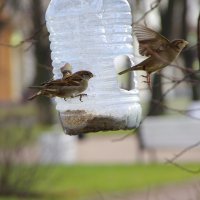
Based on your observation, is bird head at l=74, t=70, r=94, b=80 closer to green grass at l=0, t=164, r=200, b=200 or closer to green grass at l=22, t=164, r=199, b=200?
green grass at l=0, t=164, r=200, b=200

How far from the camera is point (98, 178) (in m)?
16.3

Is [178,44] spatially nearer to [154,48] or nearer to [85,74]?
[154,48]

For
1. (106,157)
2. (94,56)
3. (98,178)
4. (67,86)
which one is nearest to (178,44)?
(94,56)

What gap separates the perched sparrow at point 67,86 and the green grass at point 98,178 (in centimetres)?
871

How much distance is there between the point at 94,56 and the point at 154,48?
1.16 ft

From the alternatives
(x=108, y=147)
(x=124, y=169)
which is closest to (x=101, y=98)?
(x=124, y=169)

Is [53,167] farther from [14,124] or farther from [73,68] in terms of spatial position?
[73,68]

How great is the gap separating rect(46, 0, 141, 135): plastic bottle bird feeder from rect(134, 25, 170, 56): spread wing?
0.90 feet

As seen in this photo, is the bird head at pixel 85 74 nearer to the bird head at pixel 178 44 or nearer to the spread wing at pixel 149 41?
the spread wing at pixel 149 41

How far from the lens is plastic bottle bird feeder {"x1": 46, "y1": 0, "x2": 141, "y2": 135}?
194 inches

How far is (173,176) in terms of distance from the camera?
16.2m

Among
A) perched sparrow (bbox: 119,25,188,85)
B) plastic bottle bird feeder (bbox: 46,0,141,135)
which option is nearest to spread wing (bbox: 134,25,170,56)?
perched sparrow (bbox: 119,25,188,85)

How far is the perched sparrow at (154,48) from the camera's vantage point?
4719 millimetres

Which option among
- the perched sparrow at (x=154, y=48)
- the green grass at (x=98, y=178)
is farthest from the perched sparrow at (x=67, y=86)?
the green grass at (x=98, y=178)
